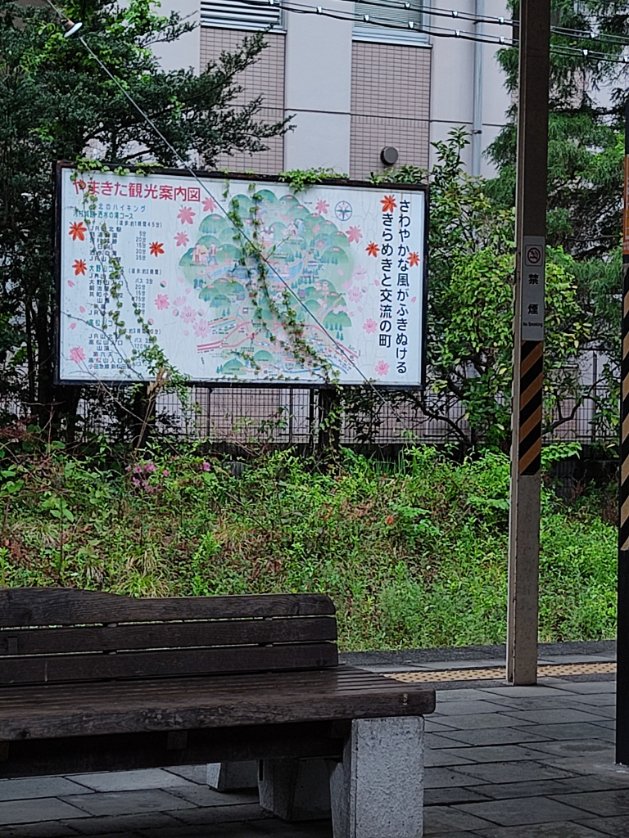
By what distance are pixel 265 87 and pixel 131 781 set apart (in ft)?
40.7

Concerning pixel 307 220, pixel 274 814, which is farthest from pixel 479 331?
pixel 274 814

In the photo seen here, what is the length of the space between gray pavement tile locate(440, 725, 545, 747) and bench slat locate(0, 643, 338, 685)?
5.03 feet

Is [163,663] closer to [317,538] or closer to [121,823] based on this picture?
[121,823]

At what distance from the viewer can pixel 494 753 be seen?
6.10 meters

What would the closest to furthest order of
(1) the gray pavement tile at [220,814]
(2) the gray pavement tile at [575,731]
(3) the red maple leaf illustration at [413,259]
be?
(1) the gray pavement tile at [220,814], (2) the gray pavement tile at [575,731], (3) the red maple leaf illustration at [413,259]

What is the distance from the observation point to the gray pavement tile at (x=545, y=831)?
488cm

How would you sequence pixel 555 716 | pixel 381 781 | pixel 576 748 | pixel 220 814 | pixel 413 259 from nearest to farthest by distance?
pixel 381 781 < pixel 220 814 < pixel 576 748 < pixel 555 716 < pixel 413 259

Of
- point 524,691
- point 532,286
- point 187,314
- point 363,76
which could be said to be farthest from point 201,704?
point 363,76

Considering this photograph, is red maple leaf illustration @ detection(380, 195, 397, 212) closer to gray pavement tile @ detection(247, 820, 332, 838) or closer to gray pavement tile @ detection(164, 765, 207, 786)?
gray pavement tile @ detection(164, 765, 207, 786)

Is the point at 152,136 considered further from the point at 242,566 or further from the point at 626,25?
the point at 626,25

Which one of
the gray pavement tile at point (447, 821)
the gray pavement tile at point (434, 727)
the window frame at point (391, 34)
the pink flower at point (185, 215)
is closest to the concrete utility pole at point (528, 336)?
the gray pavement tile at point (434, 727)

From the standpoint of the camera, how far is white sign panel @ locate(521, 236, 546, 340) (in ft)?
25.4

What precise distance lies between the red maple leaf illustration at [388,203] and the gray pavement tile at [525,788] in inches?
323

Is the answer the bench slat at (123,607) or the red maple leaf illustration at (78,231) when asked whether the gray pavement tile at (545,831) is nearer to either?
the bench slat at (123,607)
